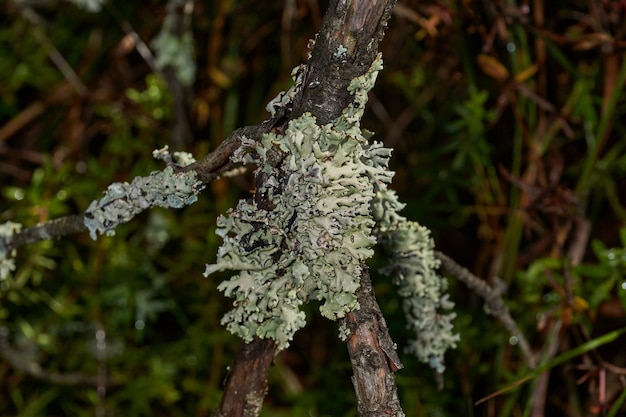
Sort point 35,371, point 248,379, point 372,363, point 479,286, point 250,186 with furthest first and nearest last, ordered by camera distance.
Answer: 1. point 250,186
2. point 35,371
3. point 479,286
4. point 248,379
5. point 372,363

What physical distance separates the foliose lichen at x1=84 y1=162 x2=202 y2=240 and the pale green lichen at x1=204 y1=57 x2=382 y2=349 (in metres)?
0.06

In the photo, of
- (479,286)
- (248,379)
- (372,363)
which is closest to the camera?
(372,363)

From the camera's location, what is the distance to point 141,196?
716mm

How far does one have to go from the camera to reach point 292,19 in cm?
147

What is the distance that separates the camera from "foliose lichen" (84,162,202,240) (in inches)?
26.5

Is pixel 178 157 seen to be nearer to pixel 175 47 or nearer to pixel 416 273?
pixel 416 273

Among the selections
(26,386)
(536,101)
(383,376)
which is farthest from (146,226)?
(383,376)

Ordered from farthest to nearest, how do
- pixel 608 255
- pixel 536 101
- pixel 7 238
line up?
pixel 536 101 → pixel 608 255 → pixel 7 238

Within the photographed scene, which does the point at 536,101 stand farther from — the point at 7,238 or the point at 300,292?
the point at 7,238

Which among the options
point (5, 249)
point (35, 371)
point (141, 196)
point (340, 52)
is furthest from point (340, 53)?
point (35, 371)

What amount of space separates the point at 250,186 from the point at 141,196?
28.1 inches

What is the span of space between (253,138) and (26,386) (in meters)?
0.99

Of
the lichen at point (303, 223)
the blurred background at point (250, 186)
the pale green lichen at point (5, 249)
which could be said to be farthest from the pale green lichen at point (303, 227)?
the blurred background at point (250, 186)

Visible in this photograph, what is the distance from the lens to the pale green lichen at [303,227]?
595 mm
